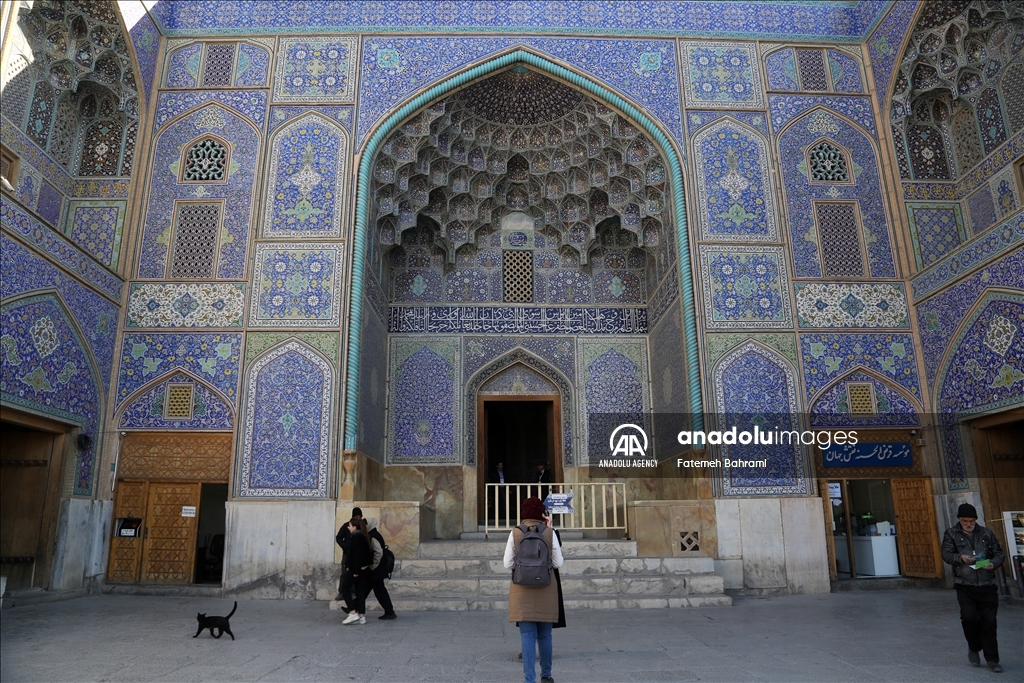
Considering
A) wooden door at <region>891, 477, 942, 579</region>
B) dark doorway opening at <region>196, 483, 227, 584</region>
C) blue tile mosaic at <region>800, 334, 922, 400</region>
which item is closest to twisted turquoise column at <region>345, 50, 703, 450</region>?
blue tile mosaic at <region>800, 334, 922, 400</region>

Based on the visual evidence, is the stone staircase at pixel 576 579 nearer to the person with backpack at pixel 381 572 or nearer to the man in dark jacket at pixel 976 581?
the person with backpack at pixel 381 572

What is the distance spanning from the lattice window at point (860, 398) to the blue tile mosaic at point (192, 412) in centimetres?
738

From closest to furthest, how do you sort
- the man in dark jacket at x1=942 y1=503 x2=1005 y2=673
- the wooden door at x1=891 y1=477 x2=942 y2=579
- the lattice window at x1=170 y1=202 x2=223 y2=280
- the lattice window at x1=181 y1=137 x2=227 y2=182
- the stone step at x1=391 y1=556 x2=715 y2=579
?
the man in dark jacket at x1=942 y1=503 x2=1005 y2=673, the stone step at x1=391 y1=556 x2=715 y2=579, the wooden door at x1=891 y1=477 x2=942 y2=579, the lattice window at x1=170 y1=202 x2=223 y2=280, the lattice window at x1=181 y1=137 x2=227 y2=182

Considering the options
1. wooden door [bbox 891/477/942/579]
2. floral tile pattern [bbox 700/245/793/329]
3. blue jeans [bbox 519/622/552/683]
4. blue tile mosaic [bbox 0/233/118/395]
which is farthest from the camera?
floral tile pattern [bbox 700/245/793/329]

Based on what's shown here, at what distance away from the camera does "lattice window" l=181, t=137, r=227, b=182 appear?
9531mm

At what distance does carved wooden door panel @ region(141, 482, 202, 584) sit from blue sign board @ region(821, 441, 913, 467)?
7.48 meters

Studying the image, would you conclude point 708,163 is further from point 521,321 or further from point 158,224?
point 158,224

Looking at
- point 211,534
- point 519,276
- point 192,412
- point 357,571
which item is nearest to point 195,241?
point 192,412

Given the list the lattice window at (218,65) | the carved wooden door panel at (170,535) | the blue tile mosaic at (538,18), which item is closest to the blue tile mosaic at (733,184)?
the blue tile mosaic at (538,18)

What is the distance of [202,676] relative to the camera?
14.0 ft

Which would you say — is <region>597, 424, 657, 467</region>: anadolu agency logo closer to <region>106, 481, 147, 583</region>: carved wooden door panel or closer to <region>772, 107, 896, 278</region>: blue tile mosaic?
<region>772, 107, 896, 278</region>: blue tile mosaic

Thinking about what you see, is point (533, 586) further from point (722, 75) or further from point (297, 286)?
point (722, 75)

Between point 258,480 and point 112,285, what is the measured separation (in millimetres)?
2935

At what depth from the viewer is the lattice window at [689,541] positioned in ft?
27.1
